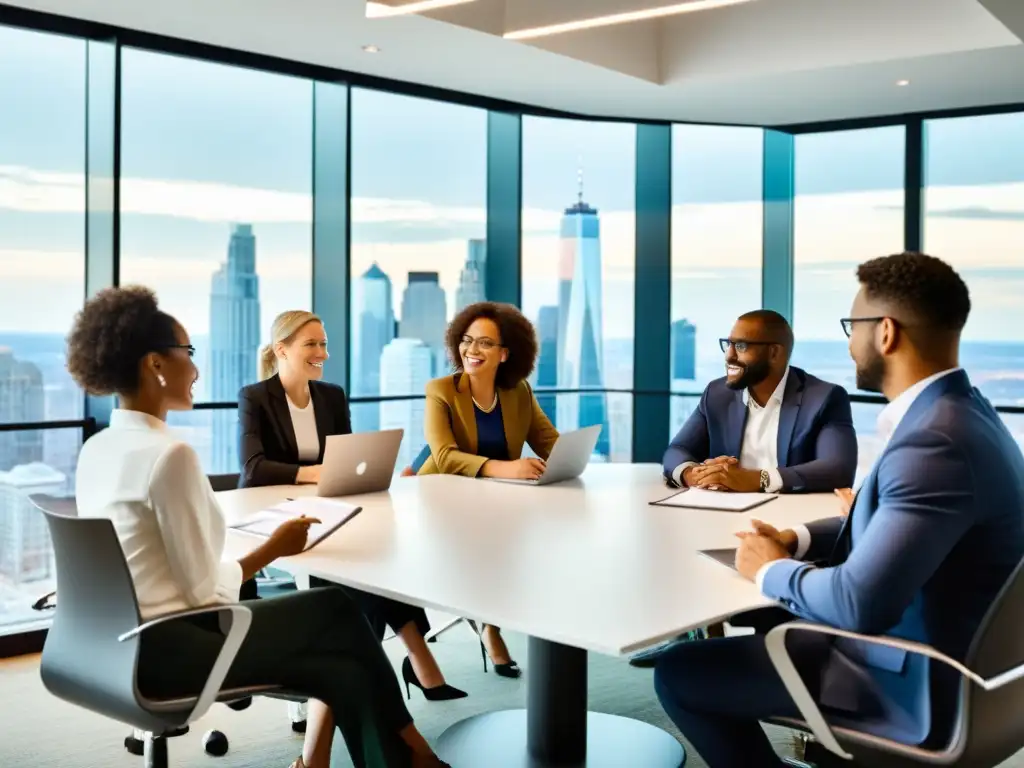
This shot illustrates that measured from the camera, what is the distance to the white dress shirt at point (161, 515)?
2.44 m

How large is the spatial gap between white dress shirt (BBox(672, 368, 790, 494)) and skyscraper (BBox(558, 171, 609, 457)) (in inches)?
131

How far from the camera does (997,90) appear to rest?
666 centimetres

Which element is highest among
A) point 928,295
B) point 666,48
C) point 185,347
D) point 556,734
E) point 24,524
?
point 666,48

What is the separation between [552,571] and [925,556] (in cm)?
91

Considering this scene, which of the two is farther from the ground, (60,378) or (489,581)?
(60,378)

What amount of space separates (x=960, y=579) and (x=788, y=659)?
377mm

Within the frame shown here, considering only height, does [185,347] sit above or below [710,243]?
below

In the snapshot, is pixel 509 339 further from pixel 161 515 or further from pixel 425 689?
pixel 161 515

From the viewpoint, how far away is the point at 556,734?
3.31 m

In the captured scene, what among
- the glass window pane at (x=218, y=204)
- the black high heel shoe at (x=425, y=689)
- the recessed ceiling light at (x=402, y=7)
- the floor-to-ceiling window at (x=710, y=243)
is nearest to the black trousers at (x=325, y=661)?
the black high heel shoe at (x=425, y=689)

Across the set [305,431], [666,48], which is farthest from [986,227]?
[305,431]

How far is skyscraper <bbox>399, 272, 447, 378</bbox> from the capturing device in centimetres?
683

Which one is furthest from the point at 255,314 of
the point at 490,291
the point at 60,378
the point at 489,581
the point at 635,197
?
the point at 489,581

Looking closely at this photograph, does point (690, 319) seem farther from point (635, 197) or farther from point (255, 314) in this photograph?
point (255, 314)
